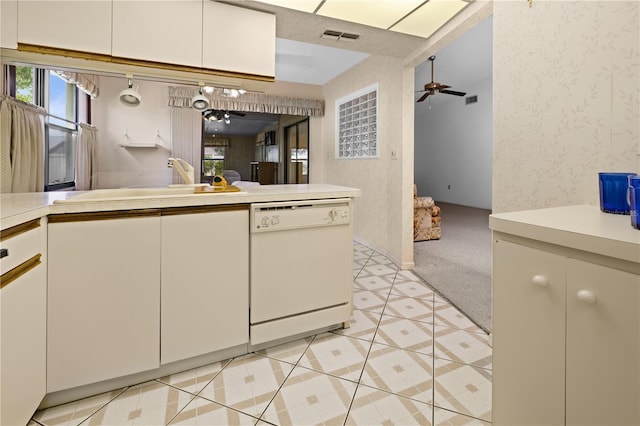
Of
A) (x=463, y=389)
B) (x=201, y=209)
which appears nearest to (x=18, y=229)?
(x=201, y=209)

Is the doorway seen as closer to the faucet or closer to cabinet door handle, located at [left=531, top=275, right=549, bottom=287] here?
the faucet

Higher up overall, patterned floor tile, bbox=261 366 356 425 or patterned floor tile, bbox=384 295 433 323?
patterned floor tile, bbox=384 295 433 323

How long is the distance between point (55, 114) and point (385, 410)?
340 centimetres

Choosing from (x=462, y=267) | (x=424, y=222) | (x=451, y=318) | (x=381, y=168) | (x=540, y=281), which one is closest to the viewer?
(x=540, y=281)

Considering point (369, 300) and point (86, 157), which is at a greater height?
point (86, 157)

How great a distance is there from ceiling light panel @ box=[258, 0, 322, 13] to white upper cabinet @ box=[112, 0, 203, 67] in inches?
20.1

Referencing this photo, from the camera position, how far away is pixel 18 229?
3.60 feet

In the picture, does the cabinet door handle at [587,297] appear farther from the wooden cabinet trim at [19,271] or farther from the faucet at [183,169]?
the faucet at [183,169]

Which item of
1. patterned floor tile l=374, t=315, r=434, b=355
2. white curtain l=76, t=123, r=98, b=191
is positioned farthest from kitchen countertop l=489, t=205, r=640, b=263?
white curtain l=76, t=123, r=98, b=191

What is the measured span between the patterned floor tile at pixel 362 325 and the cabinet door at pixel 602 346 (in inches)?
51.0

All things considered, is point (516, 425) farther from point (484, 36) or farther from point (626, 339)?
point (484, 36)

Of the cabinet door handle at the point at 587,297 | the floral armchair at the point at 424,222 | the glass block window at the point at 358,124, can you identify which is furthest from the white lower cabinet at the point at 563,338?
the floral armchair at the point at 424,222

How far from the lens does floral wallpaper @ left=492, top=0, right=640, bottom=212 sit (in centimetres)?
125

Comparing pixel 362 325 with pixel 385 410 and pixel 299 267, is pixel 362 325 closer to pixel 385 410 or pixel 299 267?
pixel 299 267
